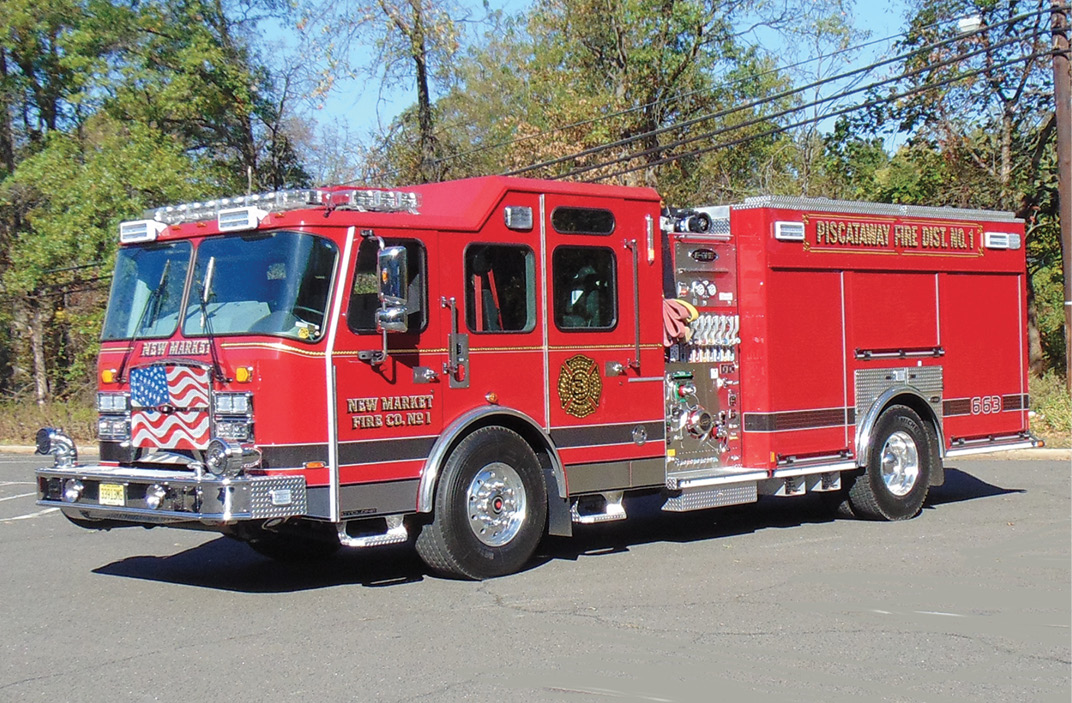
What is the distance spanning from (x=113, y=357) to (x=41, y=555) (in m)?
2.49

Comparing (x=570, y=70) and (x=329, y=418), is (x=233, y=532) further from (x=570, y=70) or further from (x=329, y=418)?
(x=570, y=70)

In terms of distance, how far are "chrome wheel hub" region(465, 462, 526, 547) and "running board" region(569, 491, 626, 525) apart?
2.04 feet

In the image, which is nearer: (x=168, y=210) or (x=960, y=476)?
(x=168, y=210)

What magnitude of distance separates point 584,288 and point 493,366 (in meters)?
1.14

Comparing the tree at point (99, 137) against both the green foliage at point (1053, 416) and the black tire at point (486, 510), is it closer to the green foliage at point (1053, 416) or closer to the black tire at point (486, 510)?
the green foliage at point (1053, 416)

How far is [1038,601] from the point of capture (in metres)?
8.37

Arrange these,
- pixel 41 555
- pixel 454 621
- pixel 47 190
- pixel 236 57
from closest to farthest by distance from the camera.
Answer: pixel 454 621
pixel 41 555
pixel 47 190
pixel 236 57

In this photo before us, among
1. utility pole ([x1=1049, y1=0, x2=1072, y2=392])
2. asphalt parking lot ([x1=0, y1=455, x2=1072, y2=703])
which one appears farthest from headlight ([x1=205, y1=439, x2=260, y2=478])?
utility pole ([x1=1049, y1=0, x2=1072, y2=392])

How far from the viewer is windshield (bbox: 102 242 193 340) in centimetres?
940

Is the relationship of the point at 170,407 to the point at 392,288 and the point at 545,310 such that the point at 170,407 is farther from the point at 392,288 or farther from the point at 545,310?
the point at 545,310

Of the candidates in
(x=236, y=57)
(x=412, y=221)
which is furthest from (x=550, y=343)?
(x=236, y=57)

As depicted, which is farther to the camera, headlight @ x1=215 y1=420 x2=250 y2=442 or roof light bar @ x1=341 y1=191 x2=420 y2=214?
roof light bar @ x1=341 y1=191 x2=420 y2=214

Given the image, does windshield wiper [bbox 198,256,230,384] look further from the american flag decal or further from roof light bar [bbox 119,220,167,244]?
roof light bar [bbox 119,220,167,244]

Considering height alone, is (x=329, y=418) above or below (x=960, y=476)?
above
